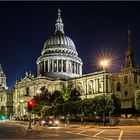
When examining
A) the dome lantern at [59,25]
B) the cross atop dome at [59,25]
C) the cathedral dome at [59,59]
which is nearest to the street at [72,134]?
the cathedral dome at [59,59]

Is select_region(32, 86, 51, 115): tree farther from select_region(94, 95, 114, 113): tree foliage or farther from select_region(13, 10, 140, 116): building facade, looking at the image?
select_region(94, 95, 114, 113): tree foliage

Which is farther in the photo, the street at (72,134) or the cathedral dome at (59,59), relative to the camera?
the cathedral dome at (59,59)

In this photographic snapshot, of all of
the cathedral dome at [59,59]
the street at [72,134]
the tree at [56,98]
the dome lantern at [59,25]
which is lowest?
the street at [72,134]

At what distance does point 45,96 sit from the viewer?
398ft

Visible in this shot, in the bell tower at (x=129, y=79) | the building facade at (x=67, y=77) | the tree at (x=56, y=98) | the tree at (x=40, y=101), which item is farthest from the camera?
the tree at (x=56, y=98)

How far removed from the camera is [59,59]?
164m

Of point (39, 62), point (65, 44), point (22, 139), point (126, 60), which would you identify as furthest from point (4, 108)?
point (22, 139)

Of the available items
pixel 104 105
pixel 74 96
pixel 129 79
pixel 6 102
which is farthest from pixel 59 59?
pixel 104 105

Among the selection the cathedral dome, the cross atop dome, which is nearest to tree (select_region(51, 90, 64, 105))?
the cathedral dome

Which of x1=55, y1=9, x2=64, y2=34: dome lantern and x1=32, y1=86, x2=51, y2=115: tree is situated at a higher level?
x1=55, y1=9, x2=64, y2=34: dome lantern

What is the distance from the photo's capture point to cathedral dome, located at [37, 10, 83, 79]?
161250 millimetres

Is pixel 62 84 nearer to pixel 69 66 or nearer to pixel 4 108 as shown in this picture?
pixel 69 66

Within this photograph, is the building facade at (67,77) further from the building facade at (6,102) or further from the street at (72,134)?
the street at (72,134)

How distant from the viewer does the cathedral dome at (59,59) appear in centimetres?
16125
